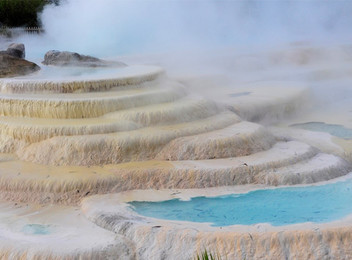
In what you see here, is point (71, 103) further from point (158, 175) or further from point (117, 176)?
point (158, 175)

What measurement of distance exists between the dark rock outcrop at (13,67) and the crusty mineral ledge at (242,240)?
6131mm

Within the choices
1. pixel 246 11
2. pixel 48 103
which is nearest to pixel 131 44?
pixel 246 11

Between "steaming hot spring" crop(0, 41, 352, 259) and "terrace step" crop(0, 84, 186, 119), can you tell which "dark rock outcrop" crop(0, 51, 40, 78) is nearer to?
"steaming hot spring" crop(0, 41, 352, 259)

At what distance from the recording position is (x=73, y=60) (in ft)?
43.8

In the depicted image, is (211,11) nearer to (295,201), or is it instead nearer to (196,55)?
(196,55)

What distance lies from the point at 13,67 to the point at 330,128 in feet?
19.9

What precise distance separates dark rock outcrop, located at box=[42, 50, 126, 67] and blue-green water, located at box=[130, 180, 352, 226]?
236 inches

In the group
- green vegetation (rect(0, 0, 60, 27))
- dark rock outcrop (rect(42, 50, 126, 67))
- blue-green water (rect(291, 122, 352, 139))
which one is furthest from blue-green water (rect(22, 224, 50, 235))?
green vegetation (rect(0, 0, 60, 27))

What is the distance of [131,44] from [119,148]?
37.6ft

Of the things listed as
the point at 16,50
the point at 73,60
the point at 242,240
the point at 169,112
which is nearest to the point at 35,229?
the point at 242,240

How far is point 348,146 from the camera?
9914mm

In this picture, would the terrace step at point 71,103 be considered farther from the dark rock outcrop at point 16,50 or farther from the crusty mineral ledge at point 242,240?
the dark rock outcrop at point 16,50

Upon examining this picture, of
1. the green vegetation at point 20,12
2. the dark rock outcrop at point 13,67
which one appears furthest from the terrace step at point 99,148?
the green vegetation at point 20,12

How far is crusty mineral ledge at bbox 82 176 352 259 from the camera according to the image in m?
6.09
